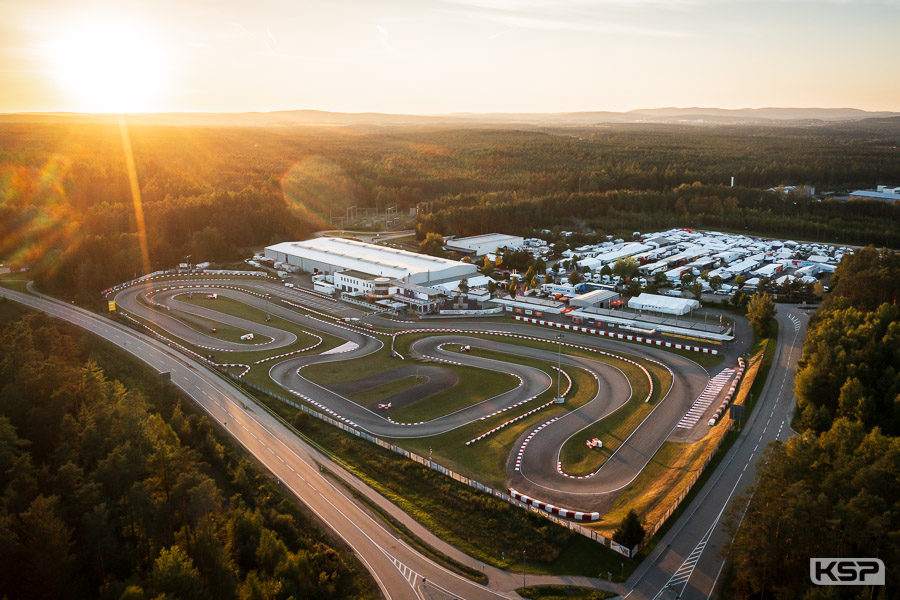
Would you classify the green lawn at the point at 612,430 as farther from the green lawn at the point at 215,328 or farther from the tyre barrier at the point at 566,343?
the green lawn at the point at 215,328

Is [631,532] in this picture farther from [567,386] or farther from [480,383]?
[480,383]

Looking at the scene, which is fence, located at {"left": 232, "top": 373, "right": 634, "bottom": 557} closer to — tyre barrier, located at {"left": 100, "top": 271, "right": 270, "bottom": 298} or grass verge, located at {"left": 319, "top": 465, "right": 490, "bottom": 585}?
grass verge, located at {"left": 319, "top": 465, "right": 490, "bottom": 585}

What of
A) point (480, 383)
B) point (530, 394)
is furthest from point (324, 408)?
point (530, 394)

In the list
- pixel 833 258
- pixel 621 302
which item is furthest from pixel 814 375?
pixel 833 258

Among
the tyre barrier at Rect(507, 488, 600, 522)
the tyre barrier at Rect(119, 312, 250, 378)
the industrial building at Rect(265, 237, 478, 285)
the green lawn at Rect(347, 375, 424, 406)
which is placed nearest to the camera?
the tyre barrier at Rect(507, 488, 600, 522)

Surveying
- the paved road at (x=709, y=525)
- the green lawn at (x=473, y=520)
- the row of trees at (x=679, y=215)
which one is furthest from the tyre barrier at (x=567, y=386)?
the row of trees at (x=679, y=215)

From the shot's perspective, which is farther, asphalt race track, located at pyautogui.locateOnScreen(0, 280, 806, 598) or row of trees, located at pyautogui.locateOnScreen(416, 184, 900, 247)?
row of trees, located at pyautogui.locateOnScreen(416, 184, 900, 247)

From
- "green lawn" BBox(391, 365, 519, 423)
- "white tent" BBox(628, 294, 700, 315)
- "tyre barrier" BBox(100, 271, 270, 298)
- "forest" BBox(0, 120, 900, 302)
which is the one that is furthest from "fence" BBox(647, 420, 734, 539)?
"forest" BBox(0, 120, 900, 302)
